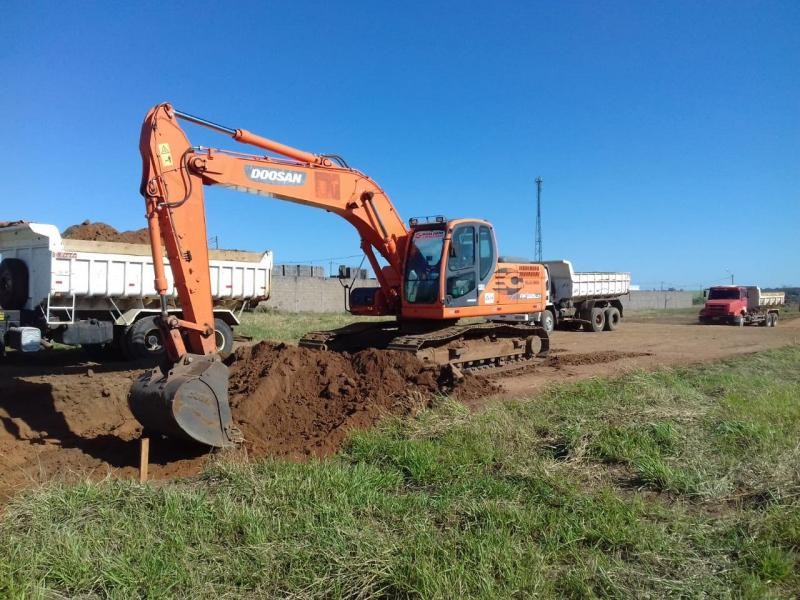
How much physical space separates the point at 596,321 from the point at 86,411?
21.0 meters

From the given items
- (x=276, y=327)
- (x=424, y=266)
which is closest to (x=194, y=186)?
(x=424, y=266)

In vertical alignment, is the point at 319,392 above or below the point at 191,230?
below

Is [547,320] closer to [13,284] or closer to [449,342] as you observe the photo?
[449,342]

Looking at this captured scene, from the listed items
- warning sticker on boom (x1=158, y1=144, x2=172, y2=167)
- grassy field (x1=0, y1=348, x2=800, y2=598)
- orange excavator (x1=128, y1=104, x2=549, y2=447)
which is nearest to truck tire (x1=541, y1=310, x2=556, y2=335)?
orange excavator (x1=128, y1=104, x2=549, y2=447)

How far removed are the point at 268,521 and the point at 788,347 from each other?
51.6 feet

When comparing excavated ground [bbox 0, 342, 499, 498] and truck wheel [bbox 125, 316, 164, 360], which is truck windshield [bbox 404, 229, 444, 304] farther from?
truck wheel [bbox 125, 316, 164, 360]

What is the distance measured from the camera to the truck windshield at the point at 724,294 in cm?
3084

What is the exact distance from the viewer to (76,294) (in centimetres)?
1280

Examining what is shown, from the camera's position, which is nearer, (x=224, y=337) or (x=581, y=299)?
(x=224, y=337)

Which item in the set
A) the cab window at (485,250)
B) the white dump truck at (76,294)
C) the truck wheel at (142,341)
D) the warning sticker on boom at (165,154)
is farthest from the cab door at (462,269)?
the truck wheel at (142,341)

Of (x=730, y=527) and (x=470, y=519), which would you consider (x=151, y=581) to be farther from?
(x=730, y=527)

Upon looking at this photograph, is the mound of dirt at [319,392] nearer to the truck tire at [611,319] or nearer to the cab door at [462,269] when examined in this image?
the cab door at [462,269]

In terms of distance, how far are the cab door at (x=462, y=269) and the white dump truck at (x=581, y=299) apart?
11992 millimetres

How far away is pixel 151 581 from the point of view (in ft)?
12.7
